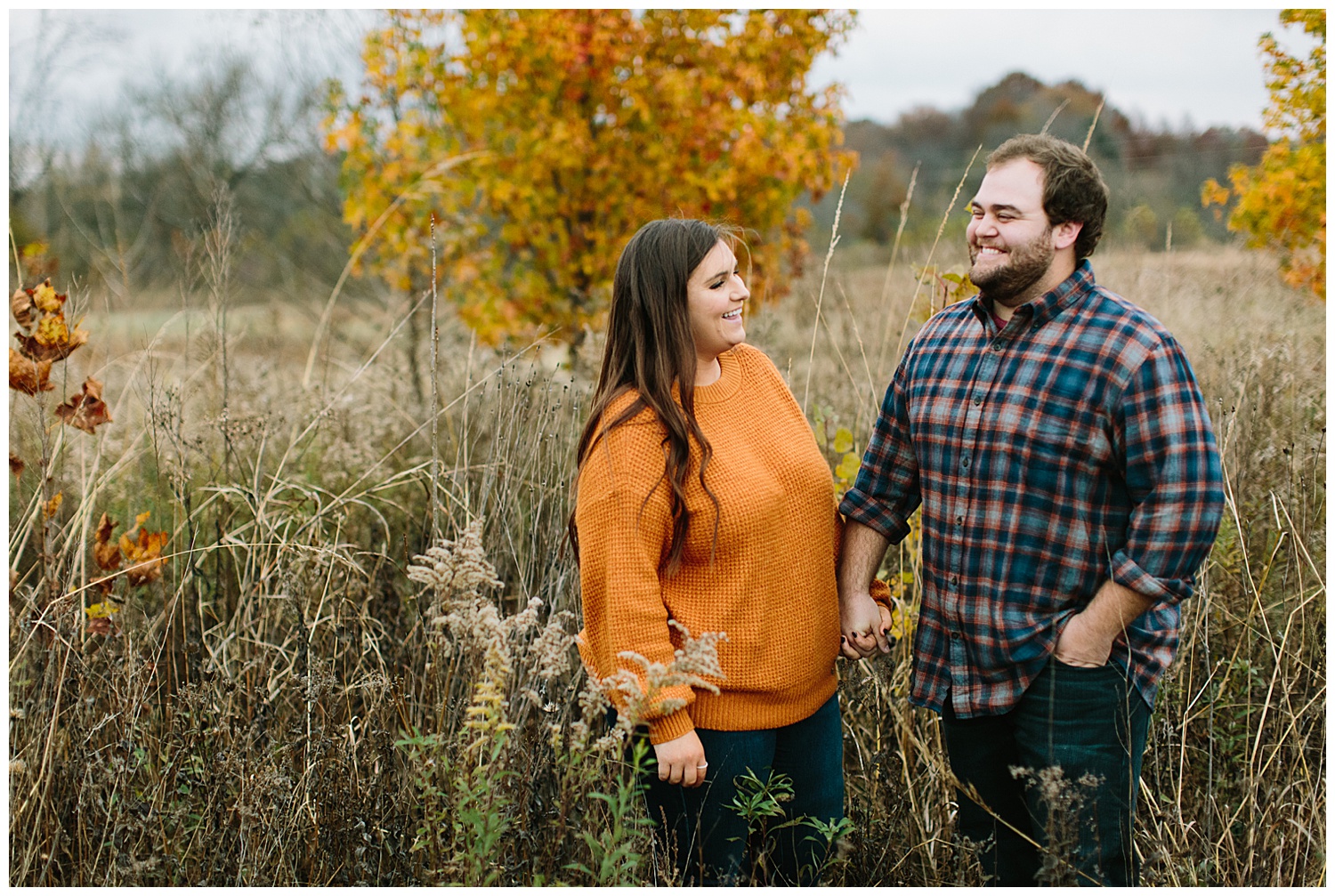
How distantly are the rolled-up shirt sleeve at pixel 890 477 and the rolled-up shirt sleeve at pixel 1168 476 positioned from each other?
0.46m

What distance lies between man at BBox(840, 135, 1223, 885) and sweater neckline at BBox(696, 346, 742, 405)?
15.2 inches

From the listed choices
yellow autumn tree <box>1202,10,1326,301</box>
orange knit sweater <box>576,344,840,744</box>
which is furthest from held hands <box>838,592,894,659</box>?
yellow autumn tree <box>1202,10,1326,301</box>

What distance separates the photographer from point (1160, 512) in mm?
1636

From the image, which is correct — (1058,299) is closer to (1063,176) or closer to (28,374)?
(1063,176)

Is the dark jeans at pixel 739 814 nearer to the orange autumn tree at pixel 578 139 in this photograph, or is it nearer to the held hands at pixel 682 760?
the held hands at pixel 682 760

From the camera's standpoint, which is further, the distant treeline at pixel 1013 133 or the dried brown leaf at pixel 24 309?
the distant treeline at pixel 1013 133

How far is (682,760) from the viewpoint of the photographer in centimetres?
174

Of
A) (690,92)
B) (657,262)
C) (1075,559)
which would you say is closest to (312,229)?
(690,92)

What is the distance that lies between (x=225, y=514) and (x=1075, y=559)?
261 centimetres

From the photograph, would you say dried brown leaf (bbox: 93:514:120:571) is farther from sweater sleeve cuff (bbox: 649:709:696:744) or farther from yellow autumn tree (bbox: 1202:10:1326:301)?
yellow autumn tree (bbox: 1202:10:1326:301)

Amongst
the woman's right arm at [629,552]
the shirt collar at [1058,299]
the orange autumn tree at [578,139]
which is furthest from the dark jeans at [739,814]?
the orange autumn tree at [578,139]

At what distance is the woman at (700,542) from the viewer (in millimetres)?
1769

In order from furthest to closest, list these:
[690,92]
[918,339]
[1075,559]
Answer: [690,92] < [918,339] < [1075,559]

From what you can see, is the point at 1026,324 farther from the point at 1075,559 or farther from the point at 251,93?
the point at 251,93
